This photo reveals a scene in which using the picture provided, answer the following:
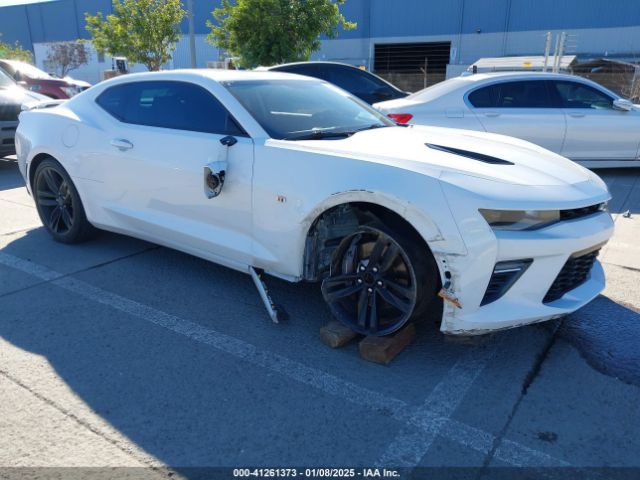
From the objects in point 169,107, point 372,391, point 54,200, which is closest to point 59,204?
point 54,200

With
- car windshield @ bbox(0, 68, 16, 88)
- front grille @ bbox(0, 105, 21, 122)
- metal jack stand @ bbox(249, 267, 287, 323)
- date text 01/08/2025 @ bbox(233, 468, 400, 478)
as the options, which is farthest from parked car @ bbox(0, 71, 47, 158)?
date text 01/08/2025 @ bbox(233, 468, 400, 478)

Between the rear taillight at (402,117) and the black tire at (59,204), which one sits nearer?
the black tire at (59,204)

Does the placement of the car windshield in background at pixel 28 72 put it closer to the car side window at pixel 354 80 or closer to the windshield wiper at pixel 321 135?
the car side window at pixel 354 80

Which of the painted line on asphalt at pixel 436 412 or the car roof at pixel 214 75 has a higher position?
the car roof at pixel 214 75

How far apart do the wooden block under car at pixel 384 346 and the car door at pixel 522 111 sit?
4.96 meters

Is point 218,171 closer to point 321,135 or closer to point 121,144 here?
point 321,135

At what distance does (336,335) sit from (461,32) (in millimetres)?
32218

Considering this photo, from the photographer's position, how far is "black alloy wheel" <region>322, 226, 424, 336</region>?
288cm

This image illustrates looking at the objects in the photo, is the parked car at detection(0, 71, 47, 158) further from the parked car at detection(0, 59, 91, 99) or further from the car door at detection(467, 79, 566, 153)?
the car door at detection(467, 79, 566, 153)

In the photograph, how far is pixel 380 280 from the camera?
2.97 metres

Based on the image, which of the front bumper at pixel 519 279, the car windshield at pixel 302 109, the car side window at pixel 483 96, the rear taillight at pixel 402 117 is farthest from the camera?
the car side window at pixel 483 96

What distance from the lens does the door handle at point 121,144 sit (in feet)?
13.0

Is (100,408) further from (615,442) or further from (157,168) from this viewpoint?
(615,442)

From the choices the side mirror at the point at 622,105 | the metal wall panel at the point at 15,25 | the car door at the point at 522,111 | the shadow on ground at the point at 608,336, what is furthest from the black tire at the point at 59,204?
the metal wall panel at the point at 15,25
